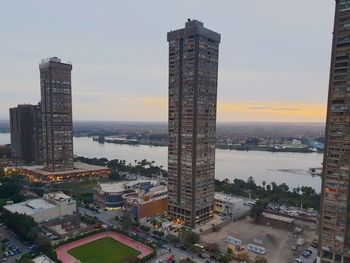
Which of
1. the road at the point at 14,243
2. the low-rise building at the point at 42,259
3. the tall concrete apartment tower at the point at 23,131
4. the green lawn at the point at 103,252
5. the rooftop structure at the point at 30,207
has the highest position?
the tall concrete apartment tower at the point at 23,131

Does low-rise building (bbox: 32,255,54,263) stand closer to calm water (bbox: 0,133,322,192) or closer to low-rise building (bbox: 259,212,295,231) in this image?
low-rise building (bbox: 259,212,295,231)

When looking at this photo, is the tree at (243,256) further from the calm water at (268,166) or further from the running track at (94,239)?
the calm water at (268,166)

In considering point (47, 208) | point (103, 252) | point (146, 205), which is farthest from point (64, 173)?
point (103, 252)

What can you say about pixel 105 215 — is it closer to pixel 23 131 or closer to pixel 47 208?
pixel 47 208

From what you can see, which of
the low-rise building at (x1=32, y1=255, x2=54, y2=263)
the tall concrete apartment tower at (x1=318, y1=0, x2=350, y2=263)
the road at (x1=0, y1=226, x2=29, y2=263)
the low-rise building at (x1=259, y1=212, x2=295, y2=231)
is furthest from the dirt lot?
the road at (x1=0, y1=226, x2=29, y2=263)

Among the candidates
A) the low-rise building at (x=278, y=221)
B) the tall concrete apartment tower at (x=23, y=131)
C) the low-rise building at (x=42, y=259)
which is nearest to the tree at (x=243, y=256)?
the low-rise building at (x=278, y=221)

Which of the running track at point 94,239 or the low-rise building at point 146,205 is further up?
the low-rise building at point 146,205
